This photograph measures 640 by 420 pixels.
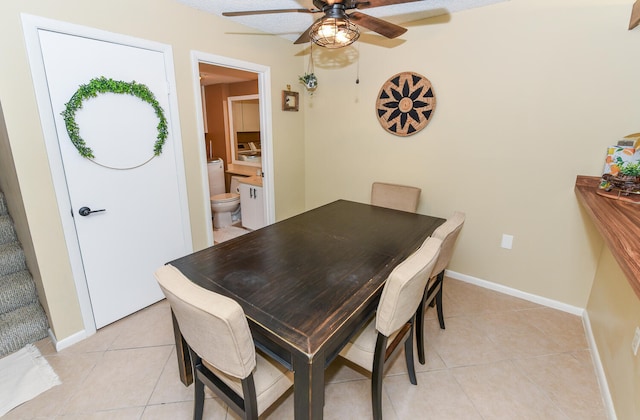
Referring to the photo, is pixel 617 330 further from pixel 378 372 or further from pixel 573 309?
pixel 378 372

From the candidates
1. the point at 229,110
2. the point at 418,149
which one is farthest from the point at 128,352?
the point at 229,110

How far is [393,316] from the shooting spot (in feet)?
4.01

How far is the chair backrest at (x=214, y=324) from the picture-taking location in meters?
0.97

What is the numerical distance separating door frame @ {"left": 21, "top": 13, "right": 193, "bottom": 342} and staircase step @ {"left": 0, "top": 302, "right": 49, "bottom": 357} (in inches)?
10.4

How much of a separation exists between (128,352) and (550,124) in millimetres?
3439

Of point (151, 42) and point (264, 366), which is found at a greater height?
point (151, 42)

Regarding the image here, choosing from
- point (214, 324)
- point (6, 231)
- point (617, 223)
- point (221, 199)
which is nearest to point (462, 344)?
point (617, 223)

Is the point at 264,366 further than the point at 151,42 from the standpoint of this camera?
No

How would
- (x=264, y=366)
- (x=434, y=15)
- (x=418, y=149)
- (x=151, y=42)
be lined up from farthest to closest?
(x=418, y=149) < (x=434, y=15) < (x=151, y=42) < (x=264, y=366)

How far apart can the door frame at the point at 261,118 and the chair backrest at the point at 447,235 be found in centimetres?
203

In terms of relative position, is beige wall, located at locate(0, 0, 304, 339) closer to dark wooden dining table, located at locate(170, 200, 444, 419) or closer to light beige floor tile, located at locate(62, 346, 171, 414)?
light beige floor tile, located at locate(62, 346, 171, 414)

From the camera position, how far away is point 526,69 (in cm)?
228

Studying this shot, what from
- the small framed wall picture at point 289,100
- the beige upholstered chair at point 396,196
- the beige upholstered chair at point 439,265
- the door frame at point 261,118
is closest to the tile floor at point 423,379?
the beige upholstered chair at point 439,265

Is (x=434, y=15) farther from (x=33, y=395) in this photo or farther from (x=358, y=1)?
(x=33, y=395)
